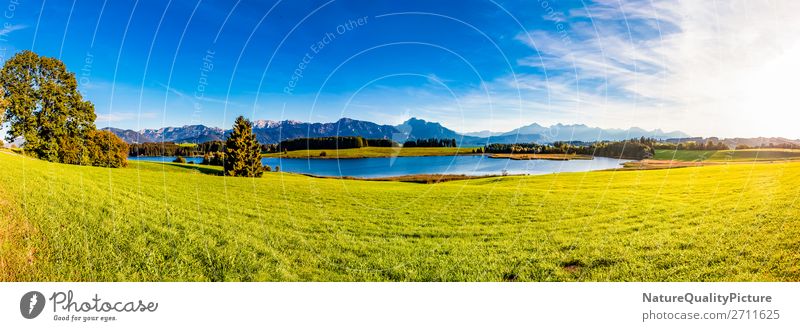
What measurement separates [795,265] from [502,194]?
8963 millimetres

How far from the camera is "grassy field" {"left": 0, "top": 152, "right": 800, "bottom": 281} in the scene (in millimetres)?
6277

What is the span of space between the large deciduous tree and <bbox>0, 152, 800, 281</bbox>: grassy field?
8.42ft

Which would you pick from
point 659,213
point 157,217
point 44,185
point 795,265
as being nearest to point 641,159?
point 659,213

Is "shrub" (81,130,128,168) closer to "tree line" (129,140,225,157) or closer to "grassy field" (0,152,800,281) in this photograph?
"tree line" (129,140,225,157)

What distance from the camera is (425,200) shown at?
44.1ft

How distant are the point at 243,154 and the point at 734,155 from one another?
2097 centimetres

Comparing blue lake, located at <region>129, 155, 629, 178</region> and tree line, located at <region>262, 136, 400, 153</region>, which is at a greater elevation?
Result: tree line, located at <region>262, 136, 400, 153</region>

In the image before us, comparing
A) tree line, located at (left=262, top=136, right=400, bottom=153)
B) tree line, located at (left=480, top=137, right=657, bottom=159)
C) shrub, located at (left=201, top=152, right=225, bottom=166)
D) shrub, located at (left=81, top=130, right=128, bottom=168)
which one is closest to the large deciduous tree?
shrub, located at (left=201, top=152, right=225, bottom=166)

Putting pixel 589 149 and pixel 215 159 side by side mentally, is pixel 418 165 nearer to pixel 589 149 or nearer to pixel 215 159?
pixel 589 149

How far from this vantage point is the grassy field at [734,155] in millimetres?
11023

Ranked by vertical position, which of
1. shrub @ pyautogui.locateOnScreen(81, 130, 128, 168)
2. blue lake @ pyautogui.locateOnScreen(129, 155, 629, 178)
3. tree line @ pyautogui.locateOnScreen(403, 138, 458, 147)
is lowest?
blue lake @ pyautogui.locateOnScreen(129, 155, 629, 178)

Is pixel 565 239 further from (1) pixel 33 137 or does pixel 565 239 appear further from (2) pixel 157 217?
(1) pixel 33 137

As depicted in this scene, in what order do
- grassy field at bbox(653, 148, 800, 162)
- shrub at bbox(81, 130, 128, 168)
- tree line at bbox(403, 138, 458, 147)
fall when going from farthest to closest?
tree line at bbox(403, 138, 458, 147) < shrub at bbox(81, 130, 128, 168) < grassy field at bbox(653, 148, 800, 162)

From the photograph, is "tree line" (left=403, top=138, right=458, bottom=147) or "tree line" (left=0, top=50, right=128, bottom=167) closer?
"tree line" (left=0, top=50, right=128, bottom=167)
